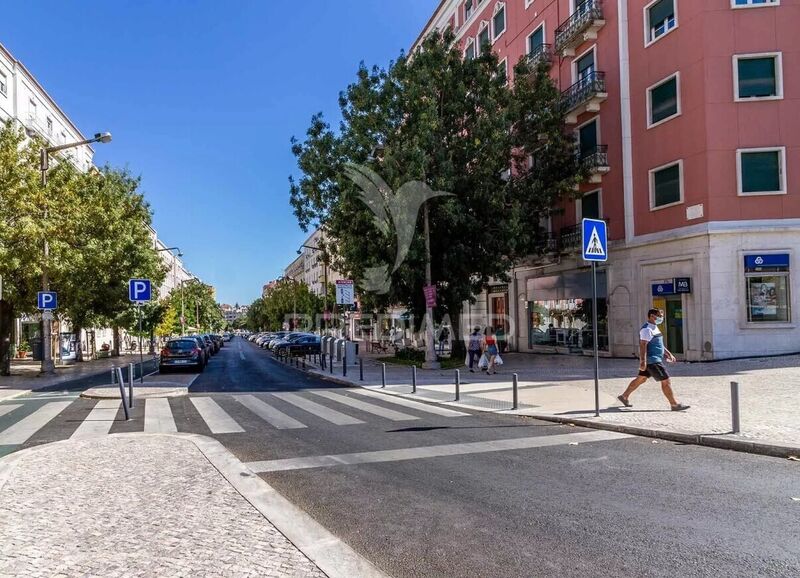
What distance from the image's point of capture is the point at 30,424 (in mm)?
10164

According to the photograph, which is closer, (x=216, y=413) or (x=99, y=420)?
(x=99, y=420)

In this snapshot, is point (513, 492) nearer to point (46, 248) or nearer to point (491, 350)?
point (491, 350)

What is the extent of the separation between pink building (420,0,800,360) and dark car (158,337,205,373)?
16623 mm

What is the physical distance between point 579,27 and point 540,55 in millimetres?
2687

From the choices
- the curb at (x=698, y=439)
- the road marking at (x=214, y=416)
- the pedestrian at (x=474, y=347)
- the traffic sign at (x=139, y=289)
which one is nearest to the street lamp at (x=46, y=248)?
the traffic sign at (x=139, y=289)

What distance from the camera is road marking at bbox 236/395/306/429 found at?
973 centimetres

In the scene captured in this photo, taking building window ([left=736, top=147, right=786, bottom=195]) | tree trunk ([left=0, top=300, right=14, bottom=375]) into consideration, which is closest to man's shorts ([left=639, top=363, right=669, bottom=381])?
building window ([left=736, top=147, right=786, bottom=195])

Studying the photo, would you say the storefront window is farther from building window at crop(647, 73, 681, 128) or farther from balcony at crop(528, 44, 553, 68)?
balcony at crop(528, 44, 553, 68)

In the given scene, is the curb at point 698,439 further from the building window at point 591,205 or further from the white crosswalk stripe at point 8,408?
the building window at point 591,205

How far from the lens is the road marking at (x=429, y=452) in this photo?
6836mm

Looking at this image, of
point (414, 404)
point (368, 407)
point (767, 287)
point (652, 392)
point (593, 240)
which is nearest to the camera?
point (593, 240)

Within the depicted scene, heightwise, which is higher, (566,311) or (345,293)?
(345,293)

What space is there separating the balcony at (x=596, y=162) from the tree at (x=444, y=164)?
498 millimetres

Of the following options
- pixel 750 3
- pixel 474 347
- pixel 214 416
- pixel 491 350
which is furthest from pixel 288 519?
pixel 750 3
